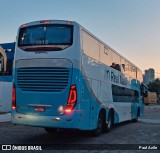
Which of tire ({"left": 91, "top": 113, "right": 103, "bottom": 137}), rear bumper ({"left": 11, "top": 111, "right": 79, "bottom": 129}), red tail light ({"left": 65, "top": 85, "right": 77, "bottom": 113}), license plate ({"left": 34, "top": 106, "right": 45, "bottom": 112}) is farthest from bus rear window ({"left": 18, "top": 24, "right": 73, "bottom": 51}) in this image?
tire ({"left": 91, "top": 113, "right": 103, "bottom": 137})

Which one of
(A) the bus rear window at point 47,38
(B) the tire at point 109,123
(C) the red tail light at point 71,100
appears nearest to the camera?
(C) the red tail light at point 71,100

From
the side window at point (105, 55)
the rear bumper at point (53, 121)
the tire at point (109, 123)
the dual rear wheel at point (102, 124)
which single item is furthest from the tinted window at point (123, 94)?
the rear bumper at point (53, 121)

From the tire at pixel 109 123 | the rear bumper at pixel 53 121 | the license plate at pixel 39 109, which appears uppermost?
the license plate at pixel 39 109

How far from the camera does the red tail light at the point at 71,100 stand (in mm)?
10312

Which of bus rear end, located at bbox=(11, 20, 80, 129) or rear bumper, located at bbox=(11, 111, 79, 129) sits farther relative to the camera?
bus rear end, located at bbox=(11, 20, 80, 129)

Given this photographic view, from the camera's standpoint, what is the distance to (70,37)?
10.8m

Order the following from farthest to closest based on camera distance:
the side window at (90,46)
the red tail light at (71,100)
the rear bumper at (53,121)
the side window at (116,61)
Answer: the side window at (116,61) → the side window at (90,46) → the red tail light at (71,100) → the rear bumper at (53,121)

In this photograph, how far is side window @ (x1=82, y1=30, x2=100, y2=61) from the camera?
11.4 meters

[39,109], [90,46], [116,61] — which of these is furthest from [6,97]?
[39,109]

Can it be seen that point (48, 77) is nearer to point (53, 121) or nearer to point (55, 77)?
point (55, 77)

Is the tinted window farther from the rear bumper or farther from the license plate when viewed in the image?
the license plate

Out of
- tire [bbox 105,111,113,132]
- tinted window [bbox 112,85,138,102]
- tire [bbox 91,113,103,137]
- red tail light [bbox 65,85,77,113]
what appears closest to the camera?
red tail light [bbox 65,85,77,113]

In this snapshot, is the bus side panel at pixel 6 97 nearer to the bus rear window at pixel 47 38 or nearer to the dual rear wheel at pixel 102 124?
the dual rear wheel at pixel 102 124

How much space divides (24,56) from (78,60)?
2009 millimetres
